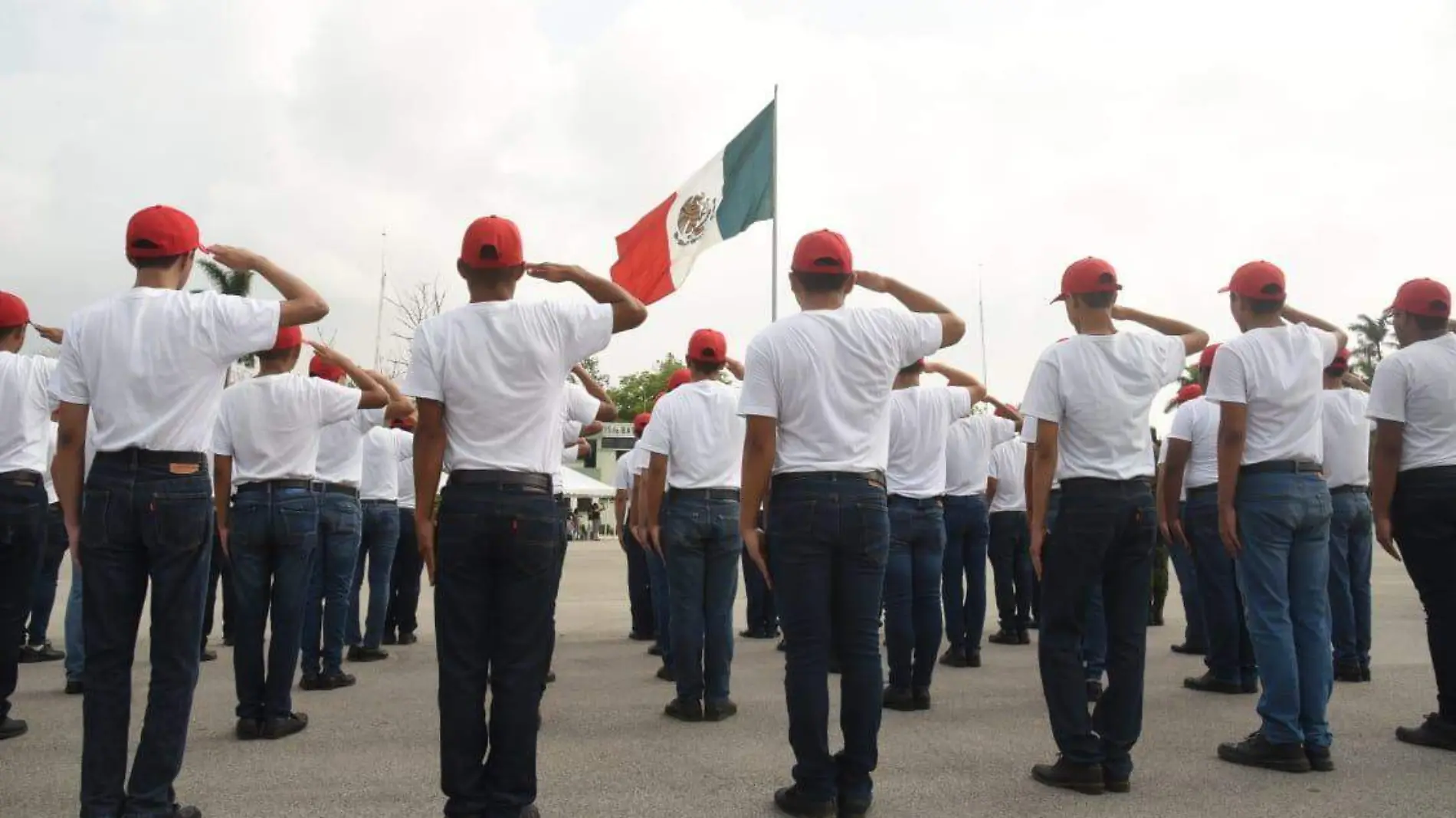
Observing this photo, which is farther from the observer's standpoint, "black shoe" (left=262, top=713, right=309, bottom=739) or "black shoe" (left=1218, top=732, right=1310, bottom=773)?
"black shoe" (left=262, top=713, right=309, bottom=739)

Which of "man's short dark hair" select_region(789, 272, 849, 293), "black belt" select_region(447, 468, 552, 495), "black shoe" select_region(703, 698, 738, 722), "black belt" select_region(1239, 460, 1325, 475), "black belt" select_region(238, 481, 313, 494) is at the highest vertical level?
"man's short dark hair" select_region(789, 272, 849, 293)

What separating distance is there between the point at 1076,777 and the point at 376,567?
19.4 ft

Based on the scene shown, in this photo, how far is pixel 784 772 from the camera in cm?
461

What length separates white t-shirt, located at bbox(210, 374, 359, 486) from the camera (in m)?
5.71

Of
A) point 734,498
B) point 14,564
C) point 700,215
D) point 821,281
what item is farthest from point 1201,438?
point 14,564

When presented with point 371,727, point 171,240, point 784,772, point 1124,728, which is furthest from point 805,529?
point 371,727

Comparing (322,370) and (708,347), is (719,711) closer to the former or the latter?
(708,347)

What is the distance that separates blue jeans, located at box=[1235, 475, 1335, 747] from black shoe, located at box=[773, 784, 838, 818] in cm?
217

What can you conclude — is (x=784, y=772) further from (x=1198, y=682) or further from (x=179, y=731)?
(x=1198, y=682)

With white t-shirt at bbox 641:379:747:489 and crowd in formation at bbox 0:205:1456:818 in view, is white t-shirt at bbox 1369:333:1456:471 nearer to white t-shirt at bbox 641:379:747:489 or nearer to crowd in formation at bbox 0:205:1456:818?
crowd in formation at bbox 0:205:1456:818

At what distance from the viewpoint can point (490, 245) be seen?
12.7ft

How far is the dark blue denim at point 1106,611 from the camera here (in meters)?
4.34

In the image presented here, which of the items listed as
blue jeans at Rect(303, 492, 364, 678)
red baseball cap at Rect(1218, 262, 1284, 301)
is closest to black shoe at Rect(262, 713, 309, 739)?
blue jeans at Rect(303, 492, 364, 678)

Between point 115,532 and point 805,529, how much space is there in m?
2.56
